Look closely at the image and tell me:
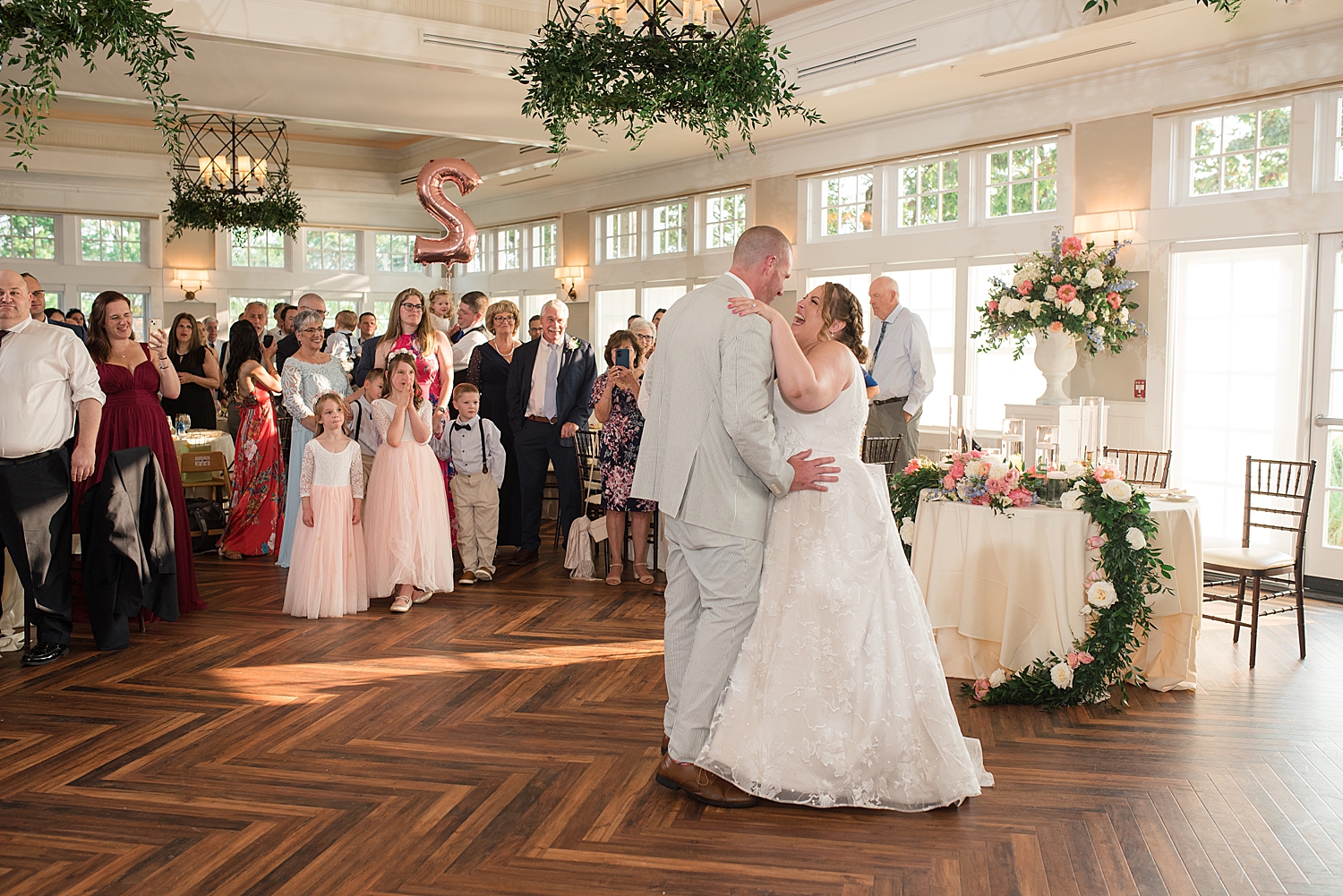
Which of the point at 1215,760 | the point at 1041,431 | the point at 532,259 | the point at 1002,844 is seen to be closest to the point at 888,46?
the point at 1041,431

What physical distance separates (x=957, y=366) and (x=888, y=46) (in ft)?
9.44

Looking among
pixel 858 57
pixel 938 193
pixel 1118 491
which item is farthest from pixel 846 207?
pixel 1118 491

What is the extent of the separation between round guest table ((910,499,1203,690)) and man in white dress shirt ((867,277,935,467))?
2.70 meters

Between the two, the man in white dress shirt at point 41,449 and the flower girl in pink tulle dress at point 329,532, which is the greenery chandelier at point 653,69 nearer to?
the flower girl in pink tulle dress at point 329,532

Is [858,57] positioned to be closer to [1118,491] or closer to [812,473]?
[1118,491]

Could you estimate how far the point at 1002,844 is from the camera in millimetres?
3096

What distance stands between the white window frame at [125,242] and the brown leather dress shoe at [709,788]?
45.6 feet

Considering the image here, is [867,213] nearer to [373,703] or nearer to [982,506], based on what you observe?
[982,506]

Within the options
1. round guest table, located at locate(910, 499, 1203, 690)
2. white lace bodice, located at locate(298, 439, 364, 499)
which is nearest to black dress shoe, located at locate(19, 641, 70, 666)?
white lace bodice, located at locate(298, 439, 364, 499)

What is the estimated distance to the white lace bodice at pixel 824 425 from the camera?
3.51m

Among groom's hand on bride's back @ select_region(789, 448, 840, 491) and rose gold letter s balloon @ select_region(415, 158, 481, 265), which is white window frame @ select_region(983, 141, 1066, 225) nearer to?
rose gold letter s balloon @ select_region(415, 158, 481, 265)

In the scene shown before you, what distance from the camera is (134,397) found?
5.73 m

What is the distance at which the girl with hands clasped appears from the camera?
603 cm

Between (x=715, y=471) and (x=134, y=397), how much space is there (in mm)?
3910
